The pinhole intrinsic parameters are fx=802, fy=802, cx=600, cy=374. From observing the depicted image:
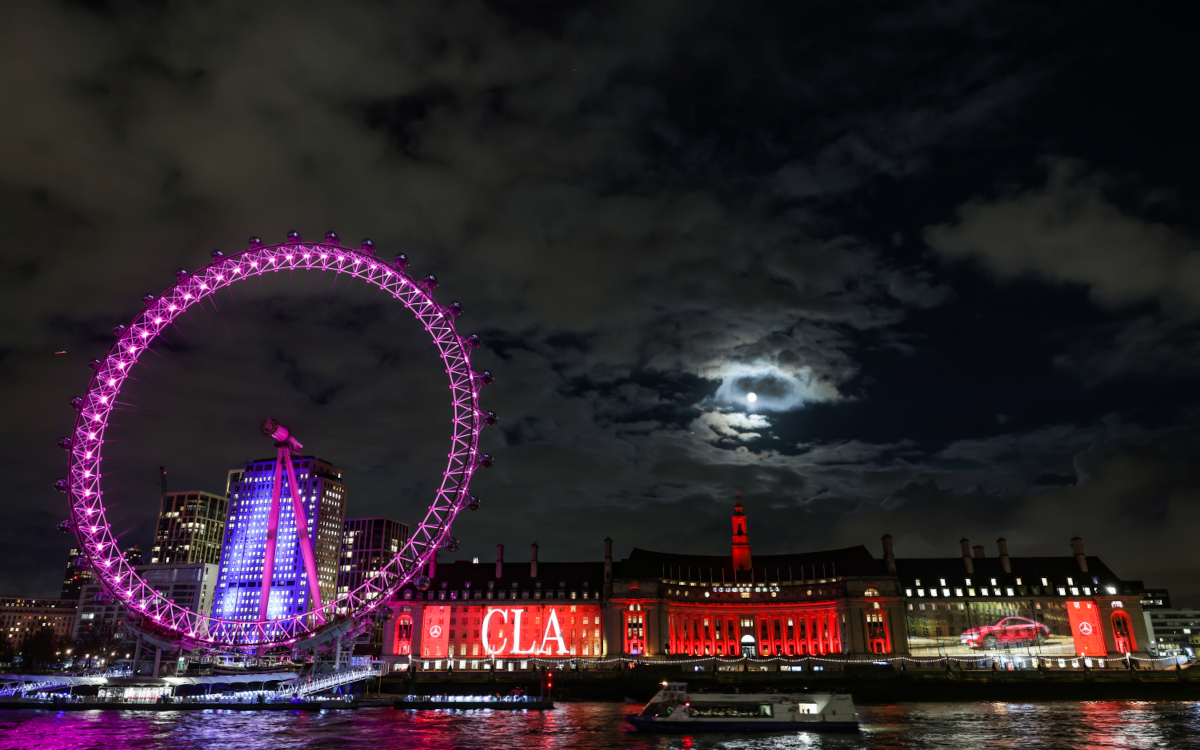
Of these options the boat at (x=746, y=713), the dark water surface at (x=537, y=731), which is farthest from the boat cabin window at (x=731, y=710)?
the dark water surface at (x=537, y=731)

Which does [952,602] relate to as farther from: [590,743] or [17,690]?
[17,690]

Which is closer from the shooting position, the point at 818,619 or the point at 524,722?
the point at 524,722

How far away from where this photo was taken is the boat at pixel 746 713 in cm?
7131

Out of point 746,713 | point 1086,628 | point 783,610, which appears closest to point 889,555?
point 783,610

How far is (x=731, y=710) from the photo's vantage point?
244ft

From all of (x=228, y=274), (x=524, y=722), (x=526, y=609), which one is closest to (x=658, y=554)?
(x=526, y=609)

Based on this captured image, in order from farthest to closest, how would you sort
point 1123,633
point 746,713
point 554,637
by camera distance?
point 554,637 → point 1123,633 → point 746,713

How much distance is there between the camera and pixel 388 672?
13275 centimetres

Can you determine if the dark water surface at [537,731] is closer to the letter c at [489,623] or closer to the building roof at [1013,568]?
the letter c at [489,623]

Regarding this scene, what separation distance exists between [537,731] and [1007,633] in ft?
350

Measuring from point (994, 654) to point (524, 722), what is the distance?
101 meters

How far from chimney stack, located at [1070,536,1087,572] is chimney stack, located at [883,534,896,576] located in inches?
1296

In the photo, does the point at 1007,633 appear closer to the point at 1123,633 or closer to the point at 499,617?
the point at 1123,633

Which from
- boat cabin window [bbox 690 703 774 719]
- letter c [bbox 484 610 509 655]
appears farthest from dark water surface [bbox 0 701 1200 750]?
letter c [bbox 484 610 509 655]
